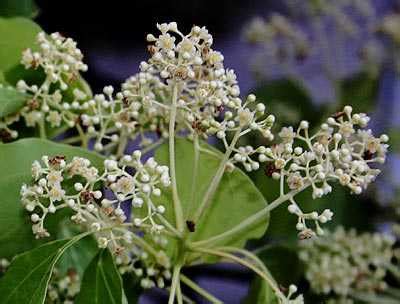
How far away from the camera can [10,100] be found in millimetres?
552

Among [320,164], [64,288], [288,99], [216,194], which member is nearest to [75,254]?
[64,288]

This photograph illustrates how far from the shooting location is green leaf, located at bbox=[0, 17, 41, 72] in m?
0.61

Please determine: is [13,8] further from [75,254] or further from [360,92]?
[360,92]

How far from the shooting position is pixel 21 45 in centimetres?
61

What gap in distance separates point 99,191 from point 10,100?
0.41ft

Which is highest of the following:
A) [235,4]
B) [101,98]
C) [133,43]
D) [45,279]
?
[235,4]

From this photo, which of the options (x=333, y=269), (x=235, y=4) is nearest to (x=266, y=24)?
(x=235, y=4)

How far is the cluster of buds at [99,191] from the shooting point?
465mm

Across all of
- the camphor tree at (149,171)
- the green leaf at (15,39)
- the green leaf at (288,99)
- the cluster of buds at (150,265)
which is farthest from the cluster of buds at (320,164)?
the green leaf at (288,99)

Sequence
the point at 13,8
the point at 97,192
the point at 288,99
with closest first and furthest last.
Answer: the point at 97,192
the point at 13,8
the point at 288,99

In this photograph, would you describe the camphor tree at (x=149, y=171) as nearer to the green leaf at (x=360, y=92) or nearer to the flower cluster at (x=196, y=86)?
the flower cluster at (x=196, y=86)

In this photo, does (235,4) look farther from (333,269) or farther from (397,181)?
(333,269)

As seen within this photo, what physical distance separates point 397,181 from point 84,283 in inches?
22.8

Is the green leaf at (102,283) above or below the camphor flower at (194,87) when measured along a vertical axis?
below
